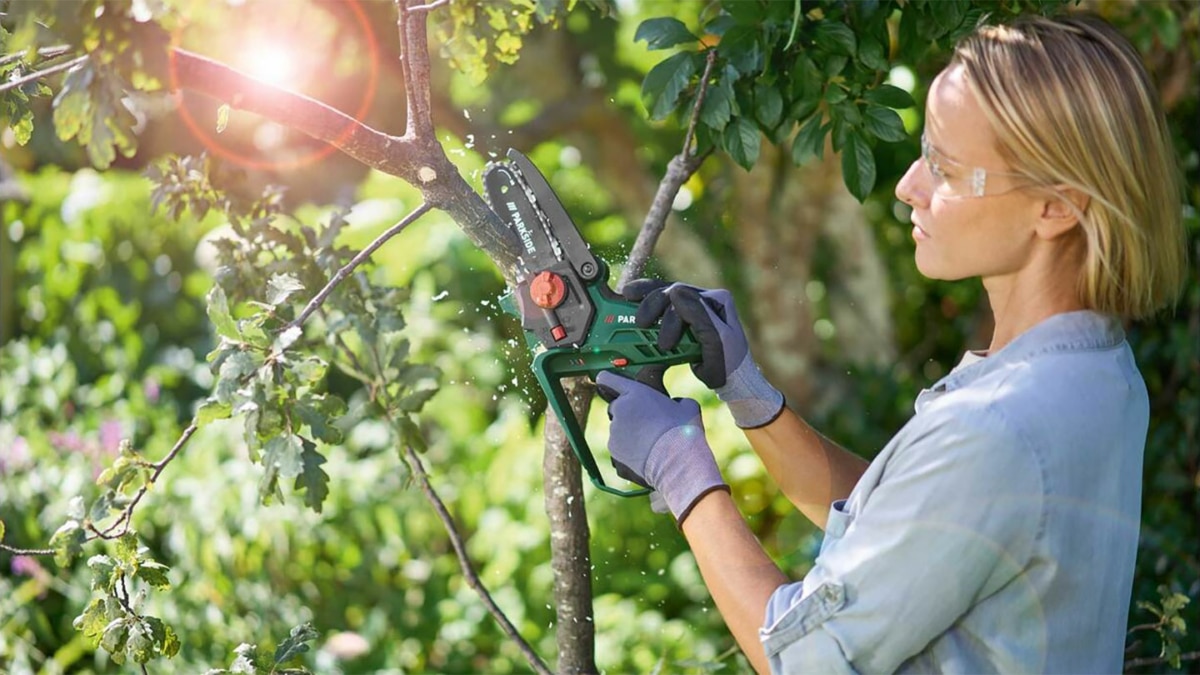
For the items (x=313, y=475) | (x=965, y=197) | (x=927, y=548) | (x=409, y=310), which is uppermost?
(x=965, y=197)

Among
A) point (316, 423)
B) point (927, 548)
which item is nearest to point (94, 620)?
point (316, 423)

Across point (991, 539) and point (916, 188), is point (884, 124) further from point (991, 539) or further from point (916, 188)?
point (991, 539)

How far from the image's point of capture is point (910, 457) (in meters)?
1.22

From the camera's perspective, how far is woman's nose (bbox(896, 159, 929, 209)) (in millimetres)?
1398

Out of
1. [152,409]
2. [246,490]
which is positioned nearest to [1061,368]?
[246,490]

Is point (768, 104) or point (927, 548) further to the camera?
point (768, 104)

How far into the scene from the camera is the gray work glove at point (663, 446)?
1.42 m

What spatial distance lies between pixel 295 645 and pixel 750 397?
2.34 ft

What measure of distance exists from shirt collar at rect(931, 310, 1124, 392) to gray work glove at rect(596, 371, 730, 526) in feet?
1.03

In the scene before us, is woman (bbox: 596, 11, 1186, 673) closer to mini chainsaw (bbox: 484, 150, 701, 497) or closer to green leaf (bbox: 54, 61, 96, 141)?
mini chainsaw (bbox: 484, 150, 701, 497)

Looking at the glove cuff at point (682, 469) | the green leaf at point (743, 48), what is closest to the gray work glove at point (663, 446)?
the glove cuff at point (682, 469)

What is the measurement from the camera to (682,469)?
1435 mm

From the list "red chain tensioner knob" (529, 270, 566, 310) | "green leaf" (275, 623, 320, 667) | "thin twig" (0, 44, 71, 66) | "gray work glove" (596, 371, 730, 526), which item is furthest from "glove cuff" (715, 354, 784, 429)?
"thin twig" (0, 44, 71, 66)

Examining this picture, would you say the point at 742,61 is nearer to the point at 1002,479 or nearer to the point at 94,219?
the point at 1002,479
